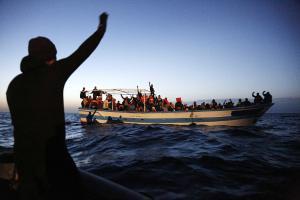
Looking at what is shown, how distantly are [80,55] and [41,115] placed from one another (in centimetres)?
58

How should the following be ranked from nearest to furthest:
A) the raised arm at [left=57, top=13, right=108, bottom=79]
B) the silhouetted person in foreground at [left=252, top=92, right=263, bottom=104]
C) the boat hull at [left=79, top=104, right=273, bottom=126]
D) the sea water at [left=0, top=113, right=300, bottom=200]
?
the raised arm at [left=57, top=13, right=108, bottom=79] → the sea water at [left=0, top=113, right=300, bottom=200] → the boat hull at [left=79, top=104, right=273, bottom=126] → the silhouetted person in foreground at [left=252, top=92, right=263, bottom=104]

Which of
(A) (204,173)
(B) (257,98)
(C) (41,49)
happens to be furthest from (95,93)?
(C) (41,49)

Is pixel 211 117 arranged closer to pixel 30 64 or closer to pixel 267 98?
pixel 267 98

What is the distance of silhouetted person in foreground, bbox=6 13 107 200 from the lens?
1.78m

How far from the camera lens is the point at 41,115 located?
5.86 feet

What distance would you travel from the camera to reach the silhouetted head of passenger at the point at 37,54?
1842 mm

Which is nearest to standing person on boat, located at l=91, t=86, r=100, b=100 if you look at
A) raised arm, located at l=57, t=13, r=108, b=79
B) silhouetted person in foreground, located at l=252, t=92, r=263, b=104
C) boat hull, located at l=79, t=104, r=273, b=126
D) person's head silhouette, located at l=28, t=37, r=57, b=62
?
boat hull, located at l=79, t=104, r=273, b=126

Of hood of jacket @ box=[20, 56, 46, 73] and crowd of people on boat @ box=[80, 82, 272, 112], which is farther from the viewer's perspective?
crowd of people on boat @ box=[80, 82, 272, 112]

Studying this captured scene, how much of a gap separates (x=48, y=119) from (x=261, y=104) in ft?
69.7

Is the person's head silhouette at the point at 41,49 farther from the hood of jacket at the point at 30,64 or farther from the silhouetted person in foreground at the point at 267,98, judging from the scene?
the silhouetted person in foreground at the point at 267,98

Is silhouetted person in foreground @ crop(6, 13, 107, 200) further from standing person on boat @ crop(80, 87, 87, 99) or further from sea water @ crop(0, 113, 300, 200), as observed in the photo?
standing person on boat @ crop(80, 87, 87, 99)

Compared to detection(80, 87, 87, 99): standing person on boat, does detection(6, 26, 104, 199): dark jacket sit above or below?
below

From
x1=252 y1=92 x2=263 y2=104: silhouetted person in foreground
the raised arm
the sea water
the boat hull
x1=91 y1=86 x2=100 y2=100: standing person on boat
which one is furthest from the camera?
x1=91 y1=86 x2=100 y2=100: standing person on boat

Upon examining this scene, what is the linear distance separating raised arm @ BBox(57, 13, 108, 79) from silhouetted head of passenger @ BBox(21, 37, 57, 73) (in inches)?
7.8
